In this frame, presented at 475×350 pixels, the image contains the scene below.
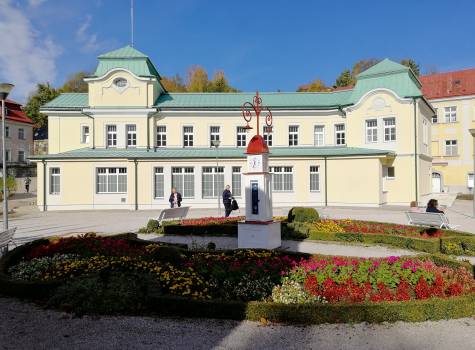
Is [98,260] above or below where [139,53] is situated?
below

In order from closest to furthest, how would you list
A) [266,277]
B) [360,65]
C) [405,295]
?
[405,295] < [266,277] < [360,65]

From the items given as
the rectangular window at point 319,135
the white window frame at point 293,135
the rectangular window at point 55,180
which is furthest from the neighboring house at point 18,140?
the rectangular window at point 319,135

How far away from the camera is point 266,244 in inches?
431

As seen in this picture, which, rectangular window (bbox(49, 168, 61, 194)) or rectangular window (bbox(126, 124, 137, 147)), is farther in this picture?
rectangular window (bbox(126, 124, 137, 147))

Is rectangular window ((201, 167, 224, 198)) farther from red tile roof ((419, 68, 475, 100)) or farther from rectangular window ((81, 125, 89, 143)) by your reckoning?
red tile roof ((419, 68, 475, 100))

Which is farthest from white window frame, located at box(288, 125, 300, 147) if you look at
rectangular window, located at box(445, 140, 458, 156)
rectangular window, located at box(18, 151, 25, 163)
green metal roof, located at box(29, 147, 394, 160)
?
rectangular window, located at box(18, 151, 25, 163)

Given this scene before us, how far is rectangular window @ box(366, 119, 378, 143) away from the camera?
2842cm

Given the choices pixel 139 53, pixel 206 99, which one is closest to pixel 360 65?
pixel 206 99

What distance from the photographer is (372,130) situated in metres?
28.6

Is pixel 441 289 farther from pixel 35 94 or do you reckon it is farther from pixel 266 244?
pixel 35 94

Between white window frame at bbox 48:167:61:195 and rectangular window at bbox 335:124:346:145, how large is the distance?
20.5 meters

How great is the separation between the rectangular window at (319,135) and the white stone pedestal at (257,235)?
2081 cm

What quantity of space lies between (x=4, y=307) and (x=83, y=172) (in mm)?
21659

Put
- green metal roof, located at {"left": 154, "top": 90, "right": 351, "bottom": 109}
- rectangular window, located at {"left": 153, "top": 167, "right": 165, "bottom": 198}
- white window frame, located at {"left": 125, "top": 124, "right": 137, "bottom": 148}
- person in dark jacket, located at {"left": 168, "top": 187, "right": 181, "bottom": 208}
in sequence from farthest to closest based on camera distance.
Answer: green metal roof, located at {"left": 154, "top": 90, "right": 351, "bottom": 109}
white window frame, located at {"left": 125, "top": 124, "right": 137, "bottom": 148}
rectangular window, located at {"left": 153, "top": 167, "right": 165, "bottom": 198}
person in dark jacket, located at {"left": 168, "top": 187, "right": 181, "bottom": 208}
